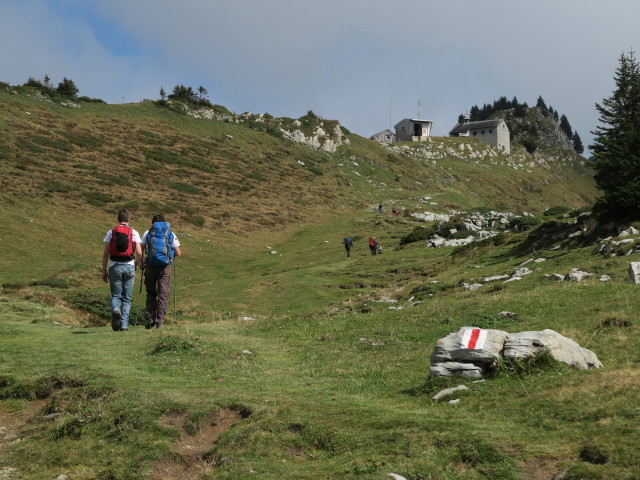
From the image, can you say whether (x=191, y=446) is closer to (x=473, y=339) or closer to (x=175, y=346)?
(x=473, y=339)

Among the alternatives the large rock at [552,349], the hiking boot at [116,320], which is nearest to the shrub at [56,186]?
the hiking boot at [116,320]

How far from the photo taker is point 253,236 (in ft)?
224

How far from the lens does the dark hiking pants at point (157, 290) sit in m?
17.8

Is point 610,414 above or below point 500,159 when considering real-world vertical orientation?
below

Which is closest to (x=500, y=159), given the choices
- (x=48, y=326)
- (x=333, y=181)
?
(x=333, y=181)

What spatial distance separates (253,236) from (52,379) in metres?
56.5

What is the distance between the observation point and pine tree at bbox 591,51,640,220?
29906 mm

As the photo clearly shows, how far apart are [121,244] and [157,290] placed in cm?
221

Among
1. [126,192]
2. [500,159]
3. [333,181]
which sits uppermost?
[500,159]

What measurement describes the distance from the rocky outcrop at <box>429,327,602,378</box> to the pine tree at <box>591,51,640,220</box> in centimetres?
2111

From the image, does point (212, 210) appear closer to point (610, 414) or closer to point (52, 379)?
point (52, 379)

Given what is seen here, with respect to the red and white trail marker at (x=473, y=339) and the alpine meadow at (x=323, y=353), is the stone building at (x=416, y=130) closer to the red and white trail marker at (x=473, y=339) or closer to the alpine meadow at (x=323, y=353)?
the alpine meadow at (x=323, y=353)

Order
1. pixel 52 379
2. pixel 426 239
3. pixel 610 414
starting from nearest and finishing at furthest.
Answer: pixel 610 414
pixel 52 379
pixel 426 239

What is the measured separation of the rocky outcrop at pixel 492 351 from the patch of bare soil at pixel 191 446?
13.6ft
